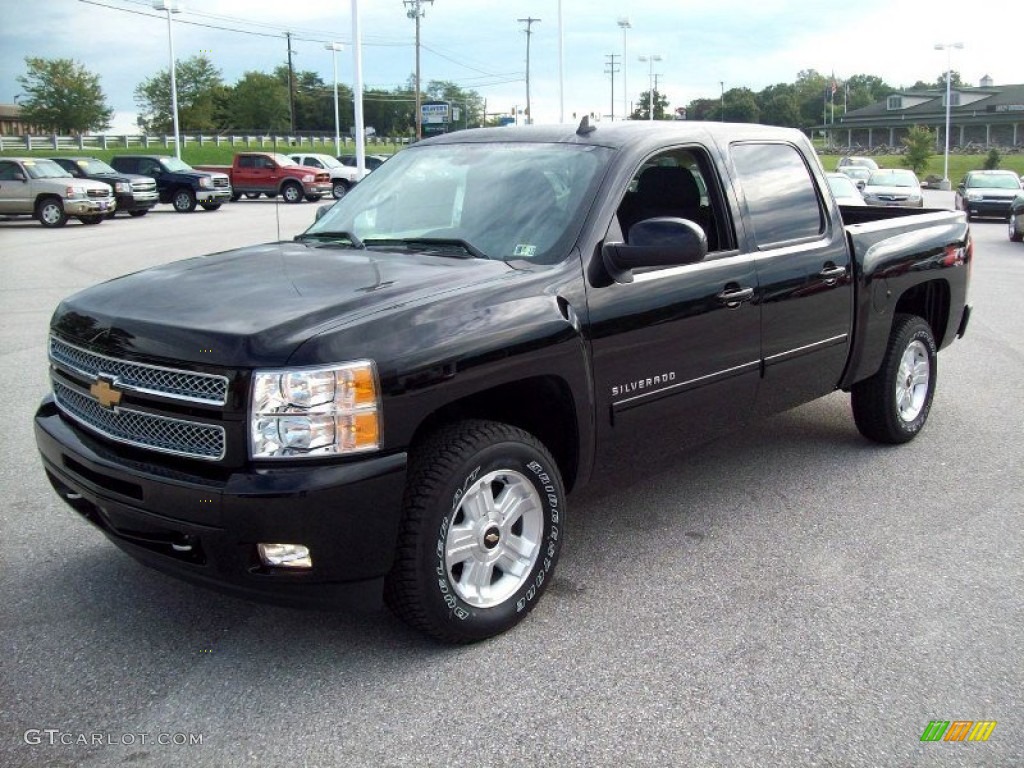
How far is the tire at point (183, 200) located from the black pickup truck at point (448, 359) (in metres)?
29.6

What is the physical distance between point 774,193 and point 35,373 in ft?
19.7

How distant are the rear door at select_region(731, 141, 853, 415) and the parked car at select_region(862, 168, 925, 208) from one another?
2325 centimetres

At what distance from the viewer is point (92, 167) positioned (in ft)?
96.8

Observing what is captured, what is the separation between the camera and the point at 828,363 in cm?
536

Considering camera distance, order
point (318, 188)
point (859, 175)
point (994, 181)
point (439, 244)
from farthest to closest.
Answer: point (318, 188) < point (859, 175) < point (994, 181) < point (439, 244)

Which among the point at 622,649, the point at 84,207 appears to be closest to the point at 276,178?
the point at 84,207

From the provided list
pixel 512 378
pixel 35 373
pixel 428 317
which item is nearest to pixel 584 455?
pixel 512 378

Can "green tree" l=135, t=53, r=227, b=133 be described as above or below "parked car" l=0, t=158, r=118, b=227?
above

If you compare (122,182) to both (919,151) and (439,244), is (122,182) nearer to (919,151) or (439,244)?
(439,244)

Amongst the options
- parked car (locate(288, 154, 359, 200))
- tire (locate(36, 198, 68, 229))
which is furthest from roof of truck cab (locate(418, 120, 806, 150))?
parked car (locate(288, 154, 359, 200))

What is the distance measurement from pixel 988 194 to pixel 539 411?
29.7m

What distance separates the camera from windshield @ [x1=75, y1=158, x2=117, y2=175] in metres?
29.1

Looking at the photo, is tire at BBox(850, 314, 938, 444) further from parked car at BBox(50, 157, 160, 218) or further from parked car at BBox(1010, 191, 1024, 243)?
parked car at BBox(50, 157, 160, 218)

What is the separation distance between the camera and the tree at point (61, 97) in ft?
256
